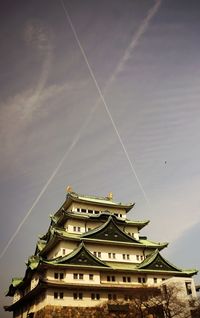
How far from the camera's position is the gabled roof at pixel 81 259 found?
33938 millimetres

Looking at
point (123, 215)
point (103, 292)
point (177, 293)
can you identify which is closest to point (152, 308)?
point (177, 293)

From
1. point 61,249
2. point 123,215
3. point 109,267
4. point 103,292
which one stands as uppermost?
point 123,215

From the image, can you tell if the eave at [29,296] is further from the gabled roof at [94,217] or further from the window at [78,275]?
the gabled roof at [94,217]

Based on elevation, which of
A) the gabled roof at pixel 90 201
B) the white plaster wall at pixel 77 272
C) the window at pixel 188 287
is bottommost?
the window at pixel 188 287

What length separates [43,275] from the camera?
111ft

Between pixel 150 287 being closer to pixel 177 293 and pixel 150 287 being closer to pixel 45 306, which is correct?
pixel 177 293

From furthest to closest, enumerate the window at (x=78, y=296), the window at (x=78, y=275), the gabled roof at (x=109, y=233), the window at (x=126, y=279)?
the gabled roof at (x=109, y=233) < the window at (x=126, y=279) < the window at (x=78, y=275) < the window at (x=78, y=296)

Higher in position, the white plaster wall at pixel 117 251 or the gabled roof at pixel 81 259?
the white plaster wall at pixel 117 251

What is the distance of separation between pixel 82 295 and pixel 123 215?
17.6 metres

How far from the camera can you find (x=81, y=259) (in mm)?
34875

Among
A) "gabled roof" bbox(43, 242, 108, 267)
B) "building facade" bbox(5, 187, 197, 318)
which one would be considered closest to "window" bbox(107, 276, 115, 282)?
"building facade" bbox(5, 187, 197, 318)

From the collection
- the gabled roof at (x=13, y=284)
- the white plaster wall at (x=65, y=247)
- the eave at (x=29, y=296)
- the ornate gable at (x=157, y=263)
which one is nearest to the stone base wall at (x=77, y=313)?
the eave at (x=29, y=296)

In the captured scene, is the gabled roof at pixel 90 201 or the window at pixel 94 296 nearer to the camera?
the window at pixel 94 296

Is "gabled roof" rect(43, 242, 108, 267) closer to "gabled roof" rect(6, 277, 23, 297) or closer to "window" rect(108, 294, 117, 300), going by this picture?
"window" rect(108, 294, 117, 300)
